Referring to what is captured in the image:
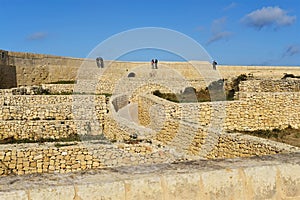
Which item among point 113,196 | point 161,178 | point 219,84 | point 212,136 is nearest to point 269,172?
point 161,178

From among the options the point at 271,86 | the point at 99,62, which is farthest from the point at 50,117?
the point at 99,62

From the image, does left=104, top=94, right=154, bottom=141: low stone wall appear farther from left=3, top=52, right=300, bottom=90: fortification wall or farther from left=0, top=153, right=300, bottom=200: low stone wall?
left=3, top=52, right=300, bottom=90: fortification wall

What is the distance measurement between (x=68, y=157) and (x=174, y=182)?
4.87 meters

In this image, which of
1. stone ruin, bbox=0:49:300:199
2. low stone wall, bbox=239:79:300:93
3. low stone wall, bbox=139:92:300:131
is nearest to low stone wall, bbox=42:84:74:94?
stone ruin, bbox=0:49:300:199

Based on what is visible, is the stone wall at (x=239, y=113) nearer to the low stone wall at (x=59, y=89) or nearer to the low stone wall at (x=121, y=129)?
the low stone wall at (x=121, y=129)

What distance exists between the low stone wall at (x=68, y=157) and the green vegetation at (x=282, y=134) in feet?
15.6

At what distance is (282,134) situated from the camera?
1141cm

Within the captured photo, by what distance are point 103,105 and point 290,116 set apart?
20.4ft

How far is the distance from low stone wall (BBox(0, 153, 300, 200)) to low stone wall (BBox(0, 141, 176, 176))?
415 centimetres

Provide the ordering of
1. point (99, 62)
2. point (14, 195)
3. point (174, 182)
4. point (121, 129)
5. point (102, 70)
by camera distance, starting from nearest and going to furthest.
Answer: point (14, 195)
point (174, 182)
point (121, 129)
point (102, 70)
point (99, 62)

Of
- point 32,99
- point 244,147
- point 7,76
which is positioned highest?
point 7,76

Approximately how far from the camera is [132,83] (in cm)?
2206

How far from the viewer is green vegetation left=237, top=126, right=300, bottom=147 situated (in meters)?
10.5

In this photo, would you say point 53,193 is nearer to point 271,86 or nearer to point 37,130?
point 37,130
